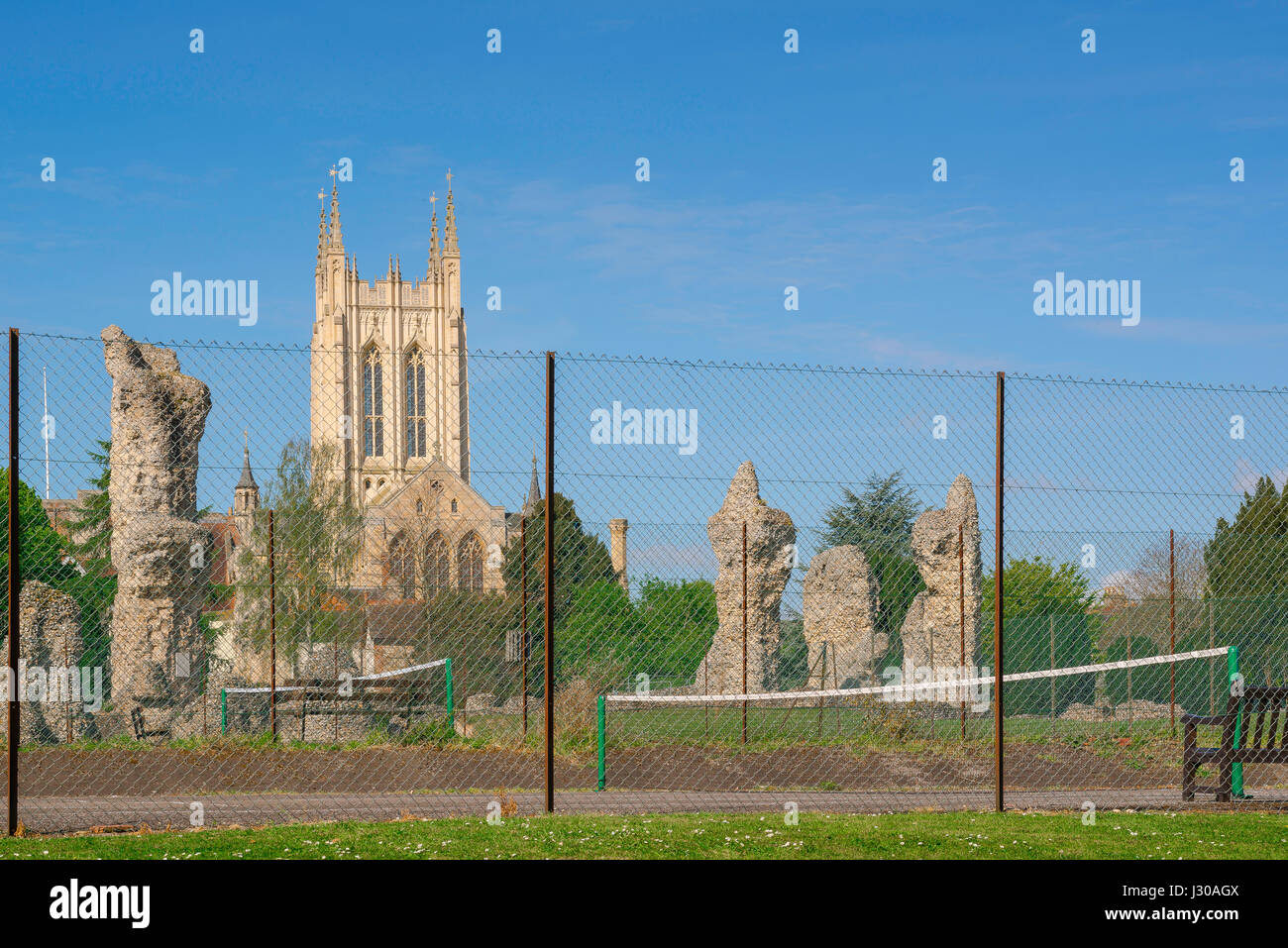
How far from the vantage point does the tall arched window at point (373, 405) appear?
97625mm

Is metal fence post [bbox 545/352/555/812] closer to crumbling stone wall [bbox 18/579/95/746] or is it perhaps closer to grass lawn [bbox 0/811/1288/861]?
grass lawn [bbox 0/811/1288/861]

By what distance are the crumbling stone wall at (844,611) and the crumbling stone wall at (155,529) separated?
8552mm

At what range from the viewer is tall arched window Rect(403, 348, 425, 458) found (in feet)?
320

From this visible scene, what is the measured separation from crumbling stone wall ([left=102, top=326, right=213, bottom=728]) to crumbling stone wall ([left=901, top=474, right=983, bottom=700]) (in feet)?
30.0

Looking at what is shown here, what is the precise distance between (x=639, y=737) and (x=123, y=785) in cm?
490

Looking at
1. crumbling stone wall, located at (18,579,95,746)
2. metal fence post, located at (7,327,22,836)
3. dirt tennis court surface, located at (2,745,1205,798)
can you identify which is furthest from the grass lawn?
crumbling stone wall, located at (18,579,95,746)

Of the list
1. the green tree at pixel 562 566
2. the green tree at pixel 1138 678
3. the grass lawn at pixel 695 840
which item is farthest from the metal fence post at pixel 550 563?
the green tree at pixel 1138 678

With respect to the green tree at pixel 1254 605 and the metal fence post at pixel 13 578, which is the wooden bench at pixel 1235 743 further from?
the metal fence post at pixel 13 578

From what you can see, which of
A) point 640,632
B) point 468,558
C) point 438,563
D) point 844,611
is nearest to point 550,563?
point 640,632

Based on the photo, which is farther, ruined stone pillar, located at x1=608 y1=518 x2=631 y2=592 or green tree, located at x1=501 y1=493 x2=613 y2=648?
green tree, located at x1=501 y1=493 x2=613 y2=648

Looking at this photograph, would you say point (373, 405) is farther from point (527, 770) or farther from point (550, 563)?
point (550, 563)
